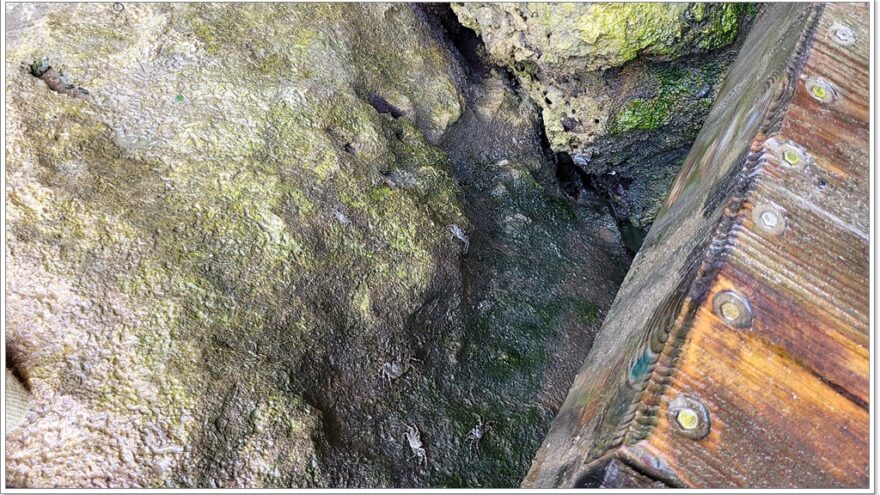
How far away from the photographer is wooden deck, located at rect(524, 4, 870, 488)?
1110 mm

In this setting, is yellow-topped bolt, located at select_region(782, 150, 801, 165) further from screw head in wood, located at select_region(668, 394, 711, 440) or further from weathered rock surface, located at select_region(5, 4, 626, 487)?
weathered rock surface, located at select_region(5, 4, 626, 487)

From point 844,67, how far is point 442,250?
1.52 metres

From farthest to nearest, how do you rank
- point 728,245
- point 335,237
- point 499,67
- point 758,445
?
point 499,67
point 335,237
point 728,245
point 758,445

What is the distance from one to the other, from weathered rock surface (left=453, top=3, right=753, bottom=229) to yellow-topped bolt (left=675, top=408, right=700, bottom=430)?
2282 millimetres

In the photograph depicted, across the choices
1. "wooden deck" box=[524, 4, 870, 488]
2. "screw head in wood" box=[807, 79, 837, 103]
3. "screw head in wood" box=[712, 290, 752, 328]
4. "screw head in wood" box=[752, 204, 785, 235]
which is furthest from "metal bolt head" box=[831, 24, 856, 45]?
"screw head in wood" box=[712, 290, 752, 328]

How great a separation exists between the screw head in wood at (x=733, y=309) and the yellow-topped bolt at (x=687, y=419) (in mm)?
197

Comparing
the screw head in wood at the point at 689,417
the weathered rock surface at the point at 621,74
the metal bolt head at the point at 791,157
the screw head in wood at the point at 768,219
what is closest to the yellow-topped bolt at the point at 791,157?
the metal bolt head at the point at 791,157

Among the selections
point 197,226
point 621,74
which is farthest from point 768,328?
point 621,74

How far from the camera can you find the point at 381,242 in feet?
7.79

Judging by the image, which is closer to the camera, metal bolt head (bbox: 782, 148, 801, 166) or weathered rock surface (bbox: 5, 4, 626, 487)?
metal bolt head (bbox: 782, 148, 801, 166)

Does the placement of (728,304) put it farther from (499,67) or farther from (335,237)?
(499,67)

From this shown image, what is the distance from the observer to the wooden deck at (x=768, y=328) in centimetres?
111

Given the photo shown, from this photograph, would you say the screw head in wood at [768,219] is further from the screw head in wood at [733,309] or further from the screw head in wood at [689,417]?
the screw head in wood at [689,417]

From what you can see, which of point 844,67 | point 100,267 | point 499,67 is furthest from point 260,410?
point 499,67
